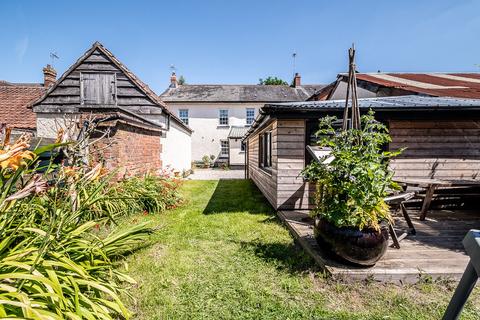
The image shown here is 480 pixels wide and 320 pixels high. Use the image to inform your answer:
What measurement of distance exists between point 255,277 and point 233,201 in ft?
15.2

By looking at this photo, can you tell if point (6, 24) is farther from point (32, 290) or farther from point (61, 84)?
point (32, 290)

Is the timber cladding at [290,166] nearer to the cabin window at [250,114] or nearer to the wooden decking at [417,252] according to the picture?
the wooden decking at [417,252]

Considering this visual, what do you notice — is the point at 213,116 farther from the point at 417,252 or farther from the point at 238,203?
the point at 417,252

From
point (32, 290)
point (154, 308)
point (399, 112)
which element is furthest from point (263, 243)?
point (399, 112)

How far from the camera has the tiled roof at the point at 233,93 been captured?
77.4 ft

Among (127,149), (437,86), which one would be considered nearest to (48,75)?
(127,149)

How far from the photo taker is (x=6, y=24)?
28.9ft

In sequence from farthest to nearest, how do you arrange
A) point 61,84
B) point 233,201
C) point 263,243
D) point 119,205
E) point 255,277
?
point 61,84 < point 233,201 < point 119,205 < point 263,243 < point 255,277

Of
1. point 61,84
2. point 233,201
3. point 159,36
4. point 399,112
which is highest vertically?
point 159,36

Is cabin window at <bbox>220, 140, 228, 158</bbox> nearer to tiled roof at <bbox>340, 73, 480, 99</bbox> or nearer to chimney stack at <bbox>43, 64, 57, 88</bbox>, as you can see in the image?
chimney stack at <bbox>43, 64, 57, 88</bbox>

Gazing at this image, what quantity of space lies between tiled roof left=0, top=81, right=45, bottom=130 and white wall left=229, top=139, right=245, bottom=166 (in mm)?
Answer: 13987

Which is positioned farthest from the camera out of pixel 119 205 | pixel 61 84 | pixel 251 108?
pixel 251 108

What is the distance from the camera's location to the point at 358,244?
2.94 metres

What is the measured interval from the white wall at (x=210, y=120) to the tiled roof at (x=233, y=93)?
1.90 ft
